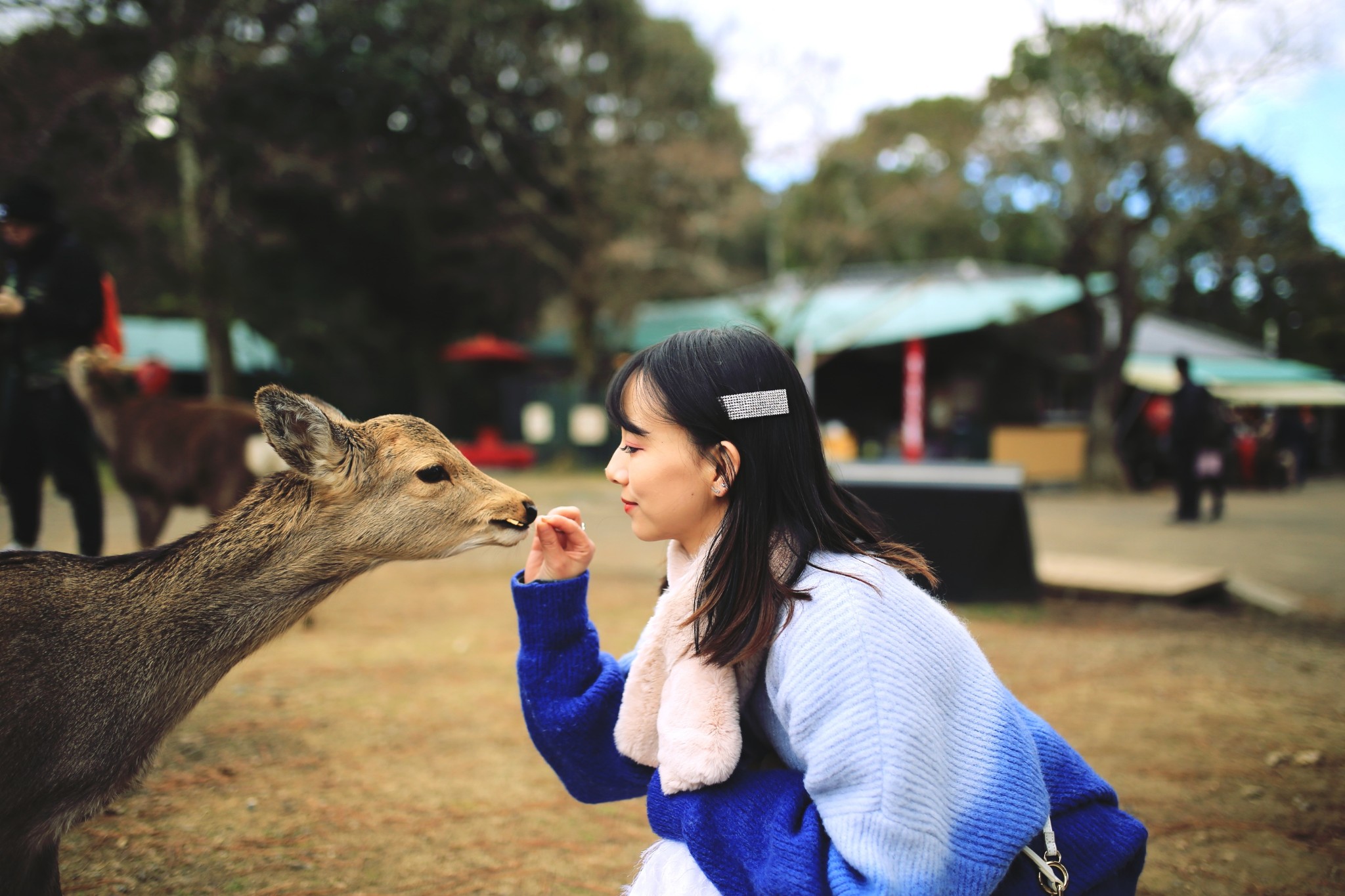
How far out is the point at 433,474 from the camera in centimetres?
241

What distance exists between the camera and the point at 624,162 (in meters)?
19.4

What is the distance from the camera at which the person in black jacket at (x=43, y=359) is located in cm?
390

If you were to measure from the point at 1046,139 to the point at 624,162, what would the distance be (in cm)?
849

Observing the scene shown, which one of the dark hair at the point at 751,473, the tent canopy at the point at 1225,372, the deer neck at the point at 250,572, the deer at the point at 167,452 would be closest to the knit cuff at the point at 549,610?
the dark hair at the point at 751,473

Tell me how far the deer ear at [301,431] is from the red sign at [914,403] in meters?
14.5

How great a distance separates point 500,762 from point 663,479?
2.36 metres

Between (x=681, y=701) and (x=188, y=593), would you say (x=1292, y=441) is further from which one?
(x=188, y=593)

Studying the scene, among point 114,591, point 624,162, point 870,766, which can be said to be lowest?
point 870,766

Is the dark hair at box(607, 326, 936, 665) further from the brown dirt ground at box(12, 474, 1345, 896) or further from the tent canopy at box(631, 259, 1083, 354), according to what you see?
the tent canopy at box(631, 259, 1083, 354)

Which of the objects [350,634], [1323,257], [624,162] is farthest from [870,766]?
[624,162]

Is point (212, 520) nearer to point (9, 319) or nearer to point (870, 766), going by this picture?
point (870, 766)

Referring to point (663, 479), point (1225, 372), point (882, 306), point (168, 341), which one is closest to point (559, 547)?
point (663, 479)

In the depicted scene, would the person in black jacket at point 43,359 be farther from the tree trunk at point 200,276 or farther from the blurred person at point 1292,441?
the blurred person at point 1292,441

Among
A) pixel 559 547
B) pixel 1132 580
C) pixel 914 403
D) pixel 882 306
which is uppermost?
pixel 882 306
